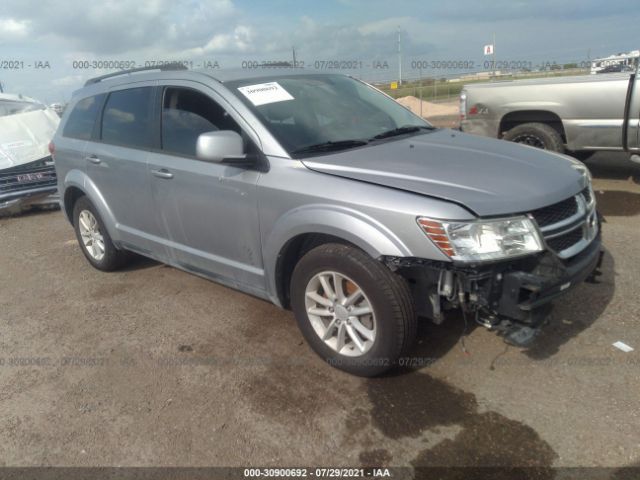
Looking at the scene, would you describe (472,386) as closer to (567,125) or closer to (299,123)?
(299,123)

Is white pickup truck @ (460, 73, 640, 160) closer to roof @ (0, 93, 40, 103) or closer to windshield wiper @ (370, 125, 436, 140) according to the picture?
windshield wiper @ (370, 125, 436, 140)

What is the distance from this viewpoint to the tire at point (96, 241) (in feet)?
15.9

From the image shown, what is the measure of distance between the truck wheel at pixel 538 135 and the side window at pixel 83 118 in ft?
18.0

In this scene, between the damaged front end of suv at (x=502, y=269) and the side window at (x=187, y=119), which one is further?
the side window at (x=187, y=119)

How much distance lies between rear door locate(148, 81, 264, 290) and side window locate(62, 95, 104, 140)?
3.94ft

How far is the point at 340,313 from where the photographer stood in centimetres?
302

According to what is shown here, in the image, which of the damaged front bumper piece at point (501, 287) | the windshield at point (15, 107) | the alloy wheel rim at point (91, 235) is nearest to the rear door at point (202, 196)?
the damaged front bumper piece at point (501, 287)

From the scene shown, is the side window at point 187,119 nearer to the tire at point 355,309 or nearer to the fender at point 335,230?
the fender at point 335,230

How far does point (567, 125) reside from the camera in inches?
269

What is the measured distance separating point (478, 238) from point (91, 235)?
407 centimetres

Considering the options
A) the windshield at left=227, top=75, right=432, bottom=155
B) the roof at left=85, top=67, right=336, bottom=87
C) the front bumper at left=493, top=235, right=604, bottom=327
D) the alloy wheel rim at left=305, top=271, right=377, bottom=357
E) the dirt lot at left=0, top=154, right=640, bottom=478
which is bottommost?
the dirt lot at left=0, top=154, right=640, bottom=478

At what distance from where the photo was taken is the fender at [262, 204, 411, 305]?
8.61ft

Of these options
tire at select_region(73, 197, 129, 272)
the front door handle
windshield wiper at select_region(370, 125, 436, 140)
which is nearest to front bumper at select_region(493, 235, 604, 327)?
windshield wiper at select_region(370, 125, 436, 140)

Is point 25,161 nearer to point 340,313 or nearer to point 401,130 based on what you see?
point 401,130
